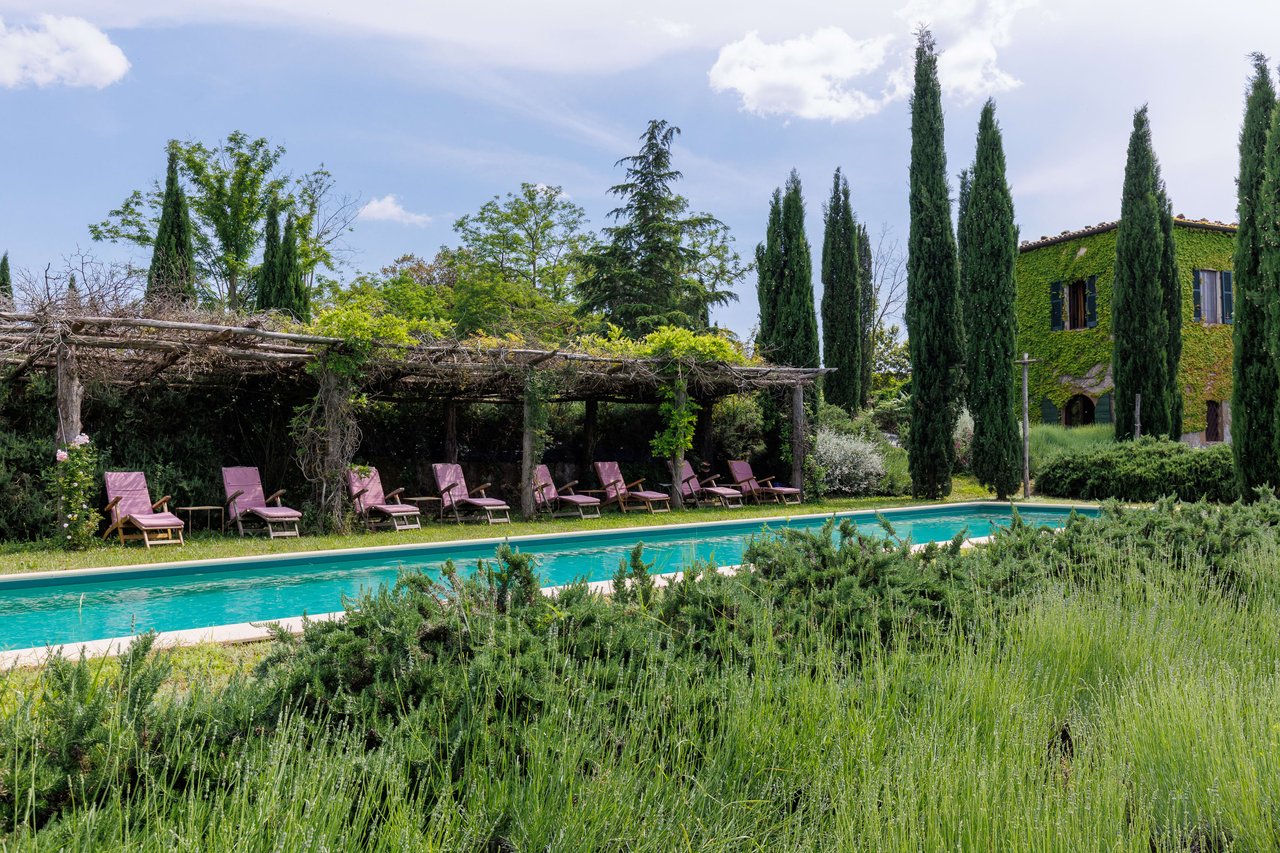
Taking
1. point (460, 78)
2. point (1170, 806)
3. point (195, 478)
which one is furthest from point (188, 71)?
point (1170, 806)

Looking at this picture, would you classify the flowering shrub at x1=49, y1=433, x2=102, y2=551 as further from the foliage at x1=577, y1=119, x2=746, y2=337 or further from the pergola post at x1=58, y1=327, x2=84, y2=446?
the foliage at x1=577, y1=119, x2=746, y2=337

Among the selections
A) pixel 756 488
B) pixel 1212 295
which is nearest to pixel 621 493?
pixel 756 488

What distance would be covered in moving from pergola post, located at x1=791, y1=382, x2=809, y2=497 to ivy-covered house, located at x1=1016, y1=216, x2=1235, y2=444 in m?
9.54

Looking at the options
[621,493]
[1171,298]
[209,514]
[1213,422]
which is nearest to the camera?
[209,514]

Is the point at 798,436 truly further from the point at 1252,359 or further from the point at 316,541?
the point at 316,541

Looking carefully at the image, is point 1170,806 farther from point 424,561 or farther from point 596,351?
point 596,351

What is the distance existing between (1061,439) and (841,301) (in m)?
6.88

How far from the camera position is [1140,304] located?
19.1 m

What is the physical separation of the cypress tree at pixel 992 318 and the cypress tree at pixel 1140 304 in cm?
464

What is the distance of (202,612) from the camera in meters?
6.73

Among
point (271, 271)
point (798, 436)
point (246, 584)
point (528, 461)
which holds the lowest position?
point (246, 584)

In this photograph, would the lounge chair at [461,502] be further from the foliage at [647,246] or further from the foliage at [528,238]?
the foliage at [528,238]

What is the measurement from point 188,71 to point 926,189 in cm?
1347

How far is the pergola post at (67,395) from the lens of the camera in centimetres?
944
